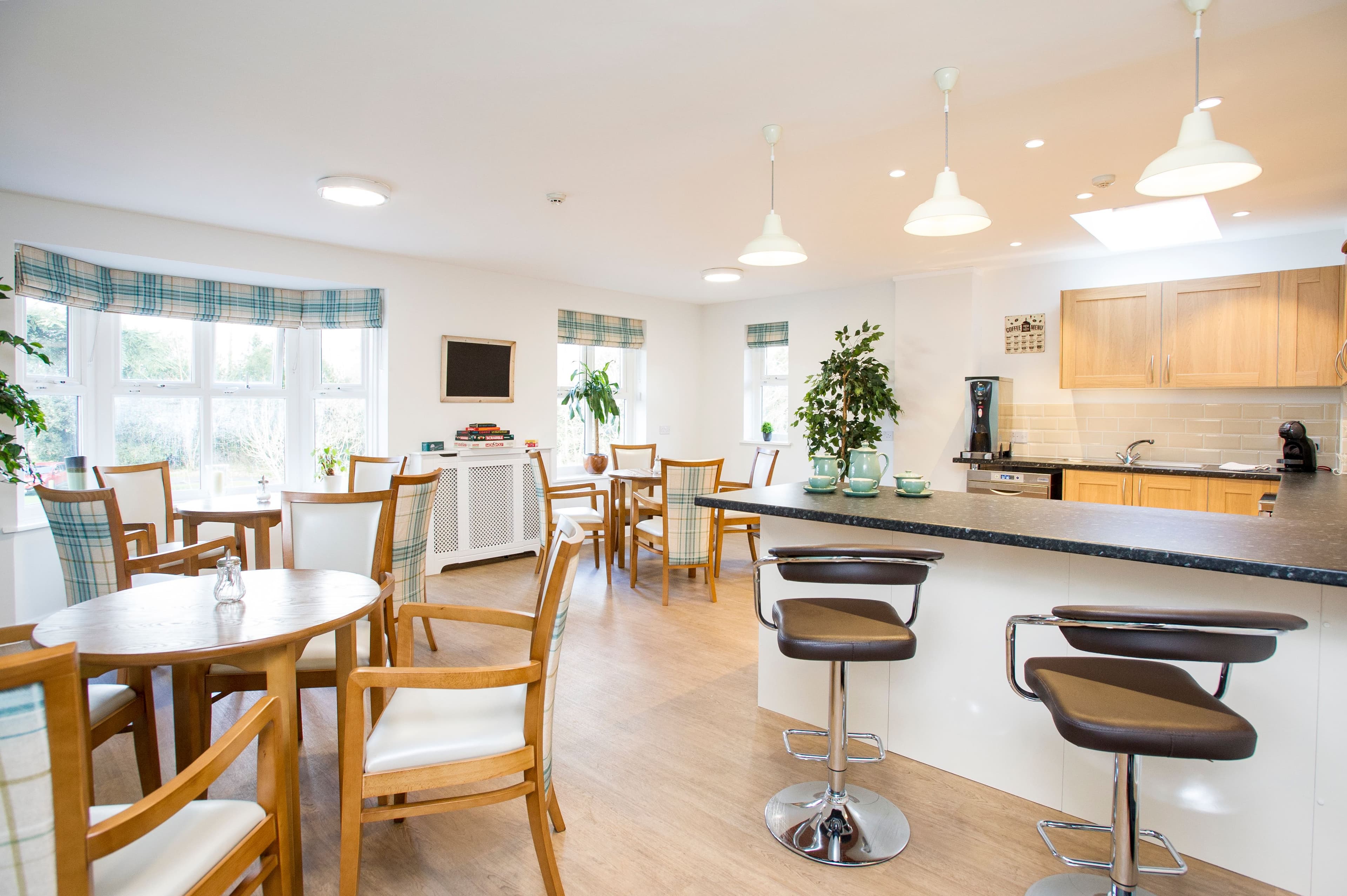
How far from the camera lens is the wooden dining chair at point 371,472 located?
13.1ft

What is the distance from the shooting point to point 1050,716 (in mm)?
2162

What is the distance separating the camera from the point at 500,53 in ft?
7.54

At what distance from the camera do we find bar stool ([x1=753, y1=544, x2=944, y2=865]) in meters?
1.81

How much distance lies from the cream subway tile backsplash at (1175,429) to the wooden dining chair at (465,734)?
4.99 meters

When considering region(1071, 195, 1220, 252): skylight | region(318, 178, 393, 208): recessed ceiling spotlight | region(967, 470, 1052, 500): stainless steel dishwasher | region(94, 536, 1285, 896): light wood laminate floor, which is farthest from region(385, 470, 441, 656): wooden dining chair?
region(1071, 195, 1220, 252): skylight

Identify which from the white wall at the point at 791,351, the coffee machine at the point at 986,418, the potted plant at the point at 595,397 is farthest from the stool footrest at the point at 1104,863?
the potted plant at the point at 595,397

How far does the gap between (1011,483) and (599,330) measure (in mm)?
3917

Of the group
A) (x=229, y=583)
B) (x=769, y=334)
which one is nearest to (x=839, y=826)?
(x=229, y=583)

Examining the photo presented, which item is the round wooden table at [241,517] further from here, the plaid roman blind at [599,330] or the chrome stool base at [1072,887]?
the chrome stool base at [1072,887]

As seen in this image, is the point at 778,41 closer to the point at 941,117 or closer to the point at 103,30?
the point at 941,117

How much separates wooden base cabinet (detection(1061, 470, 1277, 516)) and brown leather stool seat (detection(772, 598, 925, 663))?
9.29 feet

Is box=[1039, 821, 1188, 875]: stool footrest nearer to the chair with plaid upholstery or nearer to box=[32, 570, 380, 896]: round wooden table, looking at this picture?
box=[32, 570, 380, 896]: round wooden table

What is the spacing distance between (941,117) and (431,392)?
4.14 meters

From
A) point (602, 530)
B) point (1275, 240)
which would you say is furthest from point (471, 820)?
point (1275, 240)
